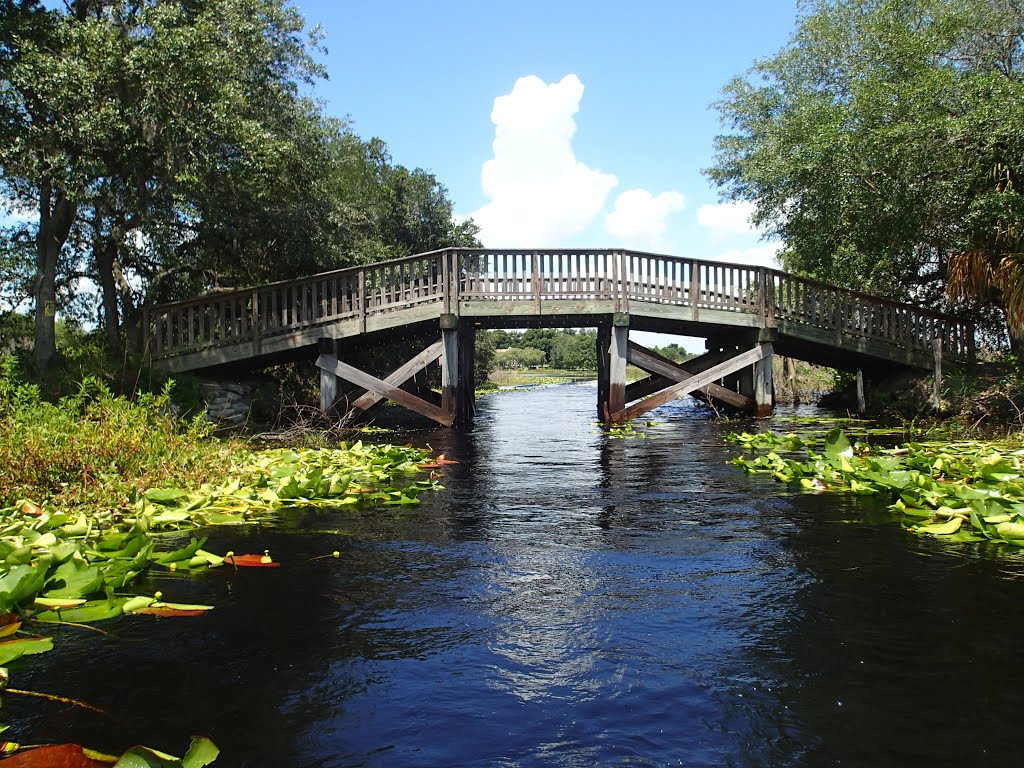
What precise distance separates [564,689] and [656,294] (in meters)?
14.3

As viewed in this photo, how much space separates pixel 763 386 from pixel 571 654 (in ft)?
50.9

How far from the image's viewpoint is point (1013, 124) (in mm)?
13352

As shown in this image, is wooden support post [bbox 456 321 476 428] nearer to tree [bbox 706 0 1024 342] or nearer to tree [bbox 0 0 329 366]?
tree [bbox 0 0 329 366]

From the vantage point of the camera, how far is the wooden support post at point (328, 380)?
53.7 feet

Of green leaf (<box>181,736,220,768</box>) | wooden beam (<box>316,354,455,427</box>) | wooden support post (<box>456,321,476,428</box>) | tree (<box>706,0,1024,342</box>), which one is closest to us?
green leaf (<box>181,736,220,768</box>)

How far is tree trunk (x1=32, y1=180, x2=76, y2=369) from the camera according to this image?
14.4 m

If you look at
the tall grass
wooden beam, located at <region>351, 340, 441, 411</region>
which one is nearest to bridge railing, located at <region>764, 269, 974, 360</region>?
wooden beam, located at <region>351, 340, 441, 411</region>

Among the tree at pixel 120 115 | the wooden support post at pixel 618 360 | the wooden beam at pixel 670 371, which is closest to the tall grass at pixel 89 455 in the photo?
the tree at pixel 120 115

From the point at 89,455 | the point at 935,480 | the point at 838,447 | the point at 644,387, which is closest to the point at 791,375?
the point at 644,387

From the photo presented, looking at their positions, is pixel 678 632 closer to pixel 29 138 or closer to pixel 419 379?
pixel 29 138

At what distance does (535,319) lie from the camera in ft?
57.6

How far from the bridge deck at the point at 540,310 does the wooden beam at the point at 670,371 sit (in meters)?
0.70

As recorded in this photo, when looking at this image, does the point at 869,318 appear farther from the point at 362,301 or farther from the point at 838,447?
the point at 362,301

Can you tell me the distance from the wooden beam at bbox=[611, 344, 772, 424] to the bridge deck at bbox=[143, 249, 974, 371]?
52 cm
